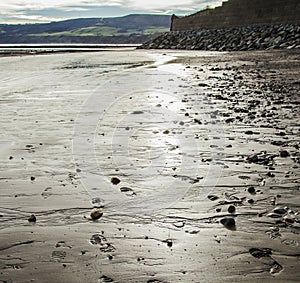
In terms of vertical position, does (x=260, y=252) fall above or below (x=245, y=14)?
below

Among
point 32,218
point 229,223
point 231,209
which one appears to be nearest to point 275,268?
point 229,223

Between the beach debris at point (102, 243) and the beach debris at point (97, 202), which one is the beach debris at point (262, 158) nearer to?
the beach debris at point (97, 202)

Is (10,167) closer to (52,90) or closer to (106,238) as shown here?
(106,238)

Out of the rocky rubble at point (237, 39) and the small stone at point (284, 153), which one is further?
the rocky rubble at point (237, 39)

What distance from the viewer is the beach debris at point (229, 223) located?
3299mm

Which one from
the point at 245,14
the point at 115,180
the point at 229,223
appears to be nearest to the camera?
the point at 229,223

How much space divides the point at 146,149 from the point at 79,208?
2.09 m

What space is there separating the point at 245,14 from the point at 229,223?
2198 inches

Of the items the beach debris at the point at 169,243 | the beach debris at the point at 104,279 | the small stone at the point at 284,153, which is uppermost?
the small stone at the point at 284,153

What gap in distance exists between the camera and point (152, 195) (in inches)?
160

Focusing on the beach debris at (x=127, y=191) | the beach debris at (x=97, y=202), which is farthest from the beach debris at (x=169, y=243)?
the beach debris at (x=127, y=191)

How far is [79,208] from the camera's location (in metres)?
3.75

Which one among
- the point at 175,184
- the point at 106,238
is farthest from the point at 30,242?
the point at 175,184

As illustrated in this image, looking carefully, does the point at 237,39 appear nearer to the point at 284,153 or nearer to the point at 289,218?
the point at 284,153
